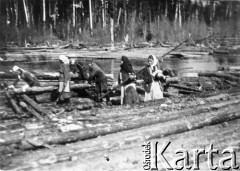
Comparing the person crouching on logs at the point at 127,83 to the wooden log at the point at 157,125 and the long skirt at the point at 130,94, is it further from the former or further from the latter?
the wooden log at the point at 157,125

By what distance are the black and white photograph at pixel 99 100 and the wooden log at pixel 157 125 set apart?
15 mm

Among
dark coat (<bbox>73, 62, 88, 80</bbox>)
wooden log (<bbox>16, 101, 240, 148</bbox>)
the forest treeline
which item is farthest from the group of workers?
wooden log (<bbox>16, 101, 240, 148</bbox>)

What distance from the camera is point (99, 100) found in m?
7.30

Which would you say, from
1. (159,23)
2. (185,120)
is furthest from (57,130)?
(159,23)

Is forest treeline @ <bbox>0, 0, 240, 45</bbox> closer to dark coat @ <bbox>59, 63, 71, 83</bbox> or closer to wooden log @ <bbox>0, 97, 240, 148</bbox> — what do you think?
dark coat @ <bbox>59, 63, 71, 83</bbox>

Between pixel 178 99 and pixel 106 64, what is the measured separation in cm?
332

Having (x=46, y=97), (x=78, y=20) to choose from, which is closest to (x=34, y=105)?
(x=46, y=97)

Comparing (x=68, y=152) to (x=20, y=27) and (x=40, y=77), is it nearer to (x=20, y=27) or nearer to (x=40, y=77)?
(x=20, y=27)

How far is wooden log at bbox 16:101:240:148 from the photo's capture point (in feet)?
12.2

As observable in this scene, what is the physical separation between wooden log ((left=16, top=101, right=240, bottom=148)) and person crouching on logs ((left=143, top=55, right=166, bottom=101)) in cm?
148

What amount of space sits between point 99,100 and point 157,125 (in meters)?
3.06

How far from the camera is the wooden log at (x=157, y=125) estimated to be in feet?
12.2

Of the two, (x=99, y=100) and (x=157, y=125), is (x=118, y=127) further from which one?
(x=99, y=100)

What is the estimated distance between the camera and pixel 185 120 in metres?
4.70
